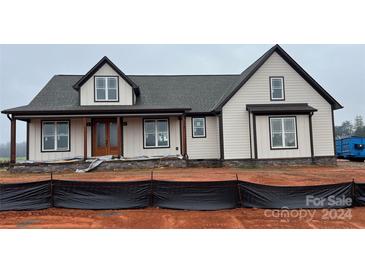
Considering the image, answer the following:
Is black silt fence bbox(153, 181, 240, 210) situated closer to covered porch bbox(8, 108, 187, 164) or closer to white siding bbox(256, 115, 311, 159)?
covered porch bbox(8, 108, 187, 164)

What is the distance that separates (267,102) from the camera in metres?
16.0

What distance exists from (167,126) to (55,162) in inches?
273

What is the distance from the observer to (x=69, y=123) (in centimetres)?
1585

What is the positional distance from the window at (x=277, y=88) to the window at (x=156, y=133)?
22.9 feet

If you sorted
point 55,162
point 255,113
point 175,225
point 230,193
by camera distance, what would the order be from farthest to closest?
point 255,113 < point 55,162 < point 230,193 < point 175,225

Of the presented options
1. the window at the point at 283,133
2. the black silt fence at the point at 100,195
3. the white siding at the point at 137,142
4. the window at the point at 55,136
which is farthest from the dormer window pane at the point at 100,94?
the window at the point at 283,133

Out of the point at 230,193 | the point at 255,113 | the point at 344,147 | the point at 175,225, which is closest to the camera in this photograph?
the point at 175,225

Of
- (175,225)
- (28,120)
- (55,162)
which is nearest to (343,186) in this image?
(175,225)

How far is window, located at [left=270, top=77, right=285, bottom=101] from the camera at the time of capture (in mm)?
16062

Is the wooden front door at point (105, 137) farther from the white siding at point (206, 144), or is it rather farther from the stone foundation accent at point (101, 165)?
the white siding at point (206, 144)

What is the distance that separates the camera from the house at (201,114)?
15.5 meters

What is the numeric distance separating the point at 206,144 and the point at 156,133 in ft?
11.2

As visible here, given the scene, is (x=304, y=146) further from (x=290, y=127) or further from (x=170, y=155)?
(x=170, y=155)

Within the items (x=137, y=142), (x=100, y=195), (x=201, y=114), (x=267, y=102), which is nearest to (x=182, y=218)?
(x=100, y=195)
